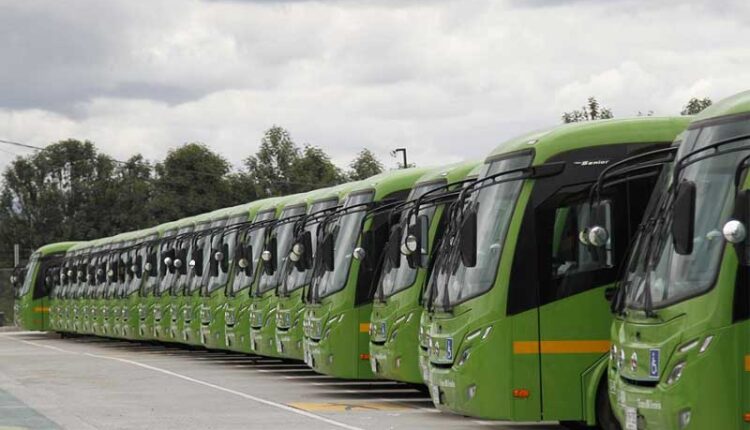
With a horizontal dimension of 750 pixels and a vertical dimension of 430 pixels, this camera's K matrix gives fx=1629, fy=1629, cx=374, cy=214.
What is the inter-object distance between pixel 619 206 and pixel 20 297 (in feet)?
146

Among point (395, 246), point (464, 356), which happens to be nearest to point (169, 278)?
point (395, 246)

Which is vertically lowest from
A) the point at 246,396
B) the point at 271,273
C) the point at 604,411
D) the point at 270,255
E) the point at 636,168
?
the point at 246,396

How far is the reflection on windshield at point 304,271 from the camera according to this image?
25.1m

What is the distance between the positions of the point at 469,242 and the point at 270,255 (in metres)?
12.0

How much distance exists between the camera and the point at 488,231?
52.0 feet

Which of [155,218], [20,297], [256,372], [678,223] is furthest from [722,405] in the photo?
[155,218]

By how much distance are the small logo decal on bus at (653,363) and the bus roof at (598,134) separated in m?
4.17

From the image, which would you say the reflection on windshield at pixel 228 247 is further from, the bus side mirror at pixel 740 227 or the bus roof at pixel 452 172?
the bus side mirror at pixel 740 227

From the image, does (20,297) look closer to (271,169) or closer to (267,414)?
(271,169)

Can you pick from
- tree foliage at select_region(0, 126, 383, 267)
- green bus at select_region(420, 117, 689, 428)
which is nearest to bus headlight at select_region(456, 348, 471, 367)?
green bus at select_region(420, 117, 689, 428)

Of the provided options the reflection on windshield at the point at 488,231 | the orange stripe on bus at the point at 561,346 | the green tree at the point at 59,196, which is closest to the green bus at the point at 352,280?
the reflection on windshield at the point at 488,231

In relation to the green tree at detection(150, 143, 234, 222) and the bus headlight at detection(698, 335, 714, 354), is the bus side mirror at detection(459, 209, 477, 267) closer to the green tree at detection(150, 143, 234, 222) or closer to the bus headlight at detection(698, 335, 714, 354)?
the bus headlight at detection(698, 335, 714, 354)

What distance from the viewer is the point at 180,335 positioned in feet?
118

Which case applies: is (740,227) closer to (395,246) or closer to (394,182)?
(395,246)
